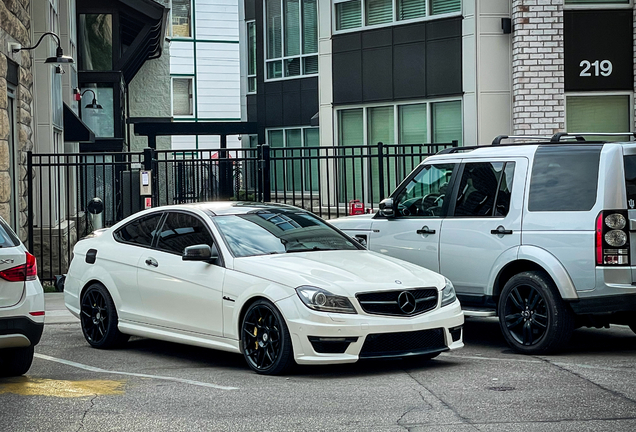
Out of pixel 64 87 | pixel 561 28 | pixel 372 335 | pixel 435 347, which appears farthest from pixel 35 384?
pixel 64 87

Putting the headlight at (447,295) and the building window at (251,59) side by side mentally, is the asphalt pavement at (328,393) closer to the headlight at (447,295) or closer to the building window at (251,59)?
the headlight at (447,295)

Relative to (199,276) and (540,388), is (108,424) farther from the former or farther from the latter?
(540,388)

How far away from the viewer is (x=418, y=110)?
752 inches

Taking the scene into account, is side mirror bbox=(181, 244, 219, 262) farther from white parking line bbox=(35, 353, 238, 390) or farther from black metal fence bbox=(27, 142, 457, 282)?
black metal fence bbox=(27, 142, 457, 282)

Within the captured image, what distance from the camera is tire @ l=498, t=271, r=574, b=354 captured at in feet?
29.6

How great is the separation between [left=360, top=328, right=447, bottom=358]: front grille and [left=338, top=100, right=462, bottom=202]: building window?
971 cm

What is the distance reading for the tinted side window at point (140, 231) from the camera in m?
10.0

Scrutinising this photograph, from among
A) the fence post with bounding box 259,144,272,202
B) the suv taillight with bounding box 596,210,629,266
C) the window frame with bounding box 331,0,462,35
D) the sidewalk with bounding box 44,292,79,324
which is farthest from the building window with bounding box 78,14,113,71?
the suv taillight with bounding box 596,210,629,266

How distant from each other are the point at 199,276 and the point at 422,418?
10.2ft

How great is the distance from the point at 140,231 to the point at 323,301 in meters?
2.91

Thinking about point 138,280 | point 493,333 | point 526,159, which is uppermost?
point 526,159

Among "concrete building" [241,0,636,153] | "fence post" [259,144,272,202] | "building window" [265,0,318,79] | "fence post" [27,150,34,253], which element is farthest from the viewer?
"building window" [265,0,318,79]

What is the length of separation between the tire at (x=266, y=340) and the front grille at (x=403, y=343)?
638 mm

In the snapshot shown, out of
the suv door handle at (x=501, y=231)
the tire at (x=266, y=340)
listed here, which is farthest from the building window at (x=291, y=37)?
the tire at (x=266, y=340)
